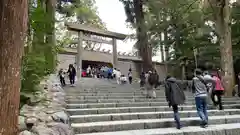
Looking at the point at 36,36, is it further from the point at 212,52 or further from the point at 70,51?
the point at 70,51

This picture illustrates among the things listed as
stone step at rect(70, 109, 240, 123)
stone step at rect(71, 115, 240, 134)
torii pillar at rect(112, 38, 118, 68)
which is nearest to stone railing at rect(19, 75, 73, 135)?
stone step at rect(71, 115, 240, 134)

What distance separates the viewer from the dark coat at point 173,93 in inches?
221

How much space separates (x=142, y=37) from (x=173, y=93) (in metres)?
12.2

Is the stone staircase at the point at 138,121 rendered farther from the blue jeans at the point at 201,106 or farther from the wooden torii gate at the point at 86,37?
the wooden torii gate at the point at 86,37

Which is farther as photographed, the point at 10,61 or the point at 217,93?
the point at 217,93

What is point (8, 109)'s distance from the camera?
2922mm

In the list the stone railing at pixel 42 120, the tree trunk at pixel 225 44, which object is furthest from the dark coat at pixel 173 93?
the tree trunk at pixel 225 44

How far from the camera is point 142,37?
17.6 meters

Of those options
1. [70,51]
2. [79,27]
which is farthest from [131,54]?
[79,27]

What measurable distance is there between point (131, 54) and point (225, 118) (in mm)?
21306

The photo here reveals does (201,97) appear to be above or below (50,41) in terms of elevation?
below

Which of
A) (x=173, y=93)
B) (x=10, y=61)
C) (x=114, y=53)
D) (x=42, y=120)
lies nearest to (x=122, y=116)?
(x=173, y=93)

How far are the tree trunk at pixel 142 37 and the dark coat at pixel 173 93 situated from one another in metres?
11.4

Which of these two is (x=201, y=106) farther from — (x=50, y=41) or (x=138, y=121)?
(x=50, y=41)
